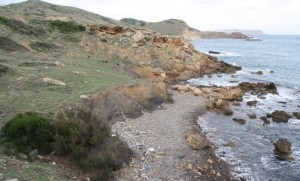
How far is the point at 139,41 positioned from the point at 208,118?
24672 millimetres

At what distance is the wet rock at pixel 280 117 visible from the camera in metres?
27.6

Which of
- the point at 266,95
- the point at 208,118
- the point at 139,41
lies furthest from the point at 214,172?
the point at 139,41

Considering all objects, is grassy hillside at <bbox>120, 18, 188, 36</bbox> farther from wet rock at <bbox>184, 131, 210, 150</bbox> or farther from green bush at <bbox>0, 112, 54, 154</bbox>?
green bush at <bbox>0, 112, 54, 154</bbox>

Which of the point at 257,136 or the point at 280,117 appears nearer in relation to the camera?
the point at 257,136

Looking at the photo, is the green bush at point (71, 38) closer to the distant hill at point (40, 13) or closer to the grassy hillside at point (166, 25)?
the distant hill at point (40, 13)

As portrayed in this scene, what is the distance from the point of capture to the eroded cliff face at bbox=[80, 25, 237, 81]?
4278 centimetres

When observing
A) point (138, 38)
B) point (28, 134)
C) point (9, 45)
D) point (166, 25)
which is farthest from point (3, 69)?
point (166, 25)

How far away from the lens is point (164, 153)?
17953 mm

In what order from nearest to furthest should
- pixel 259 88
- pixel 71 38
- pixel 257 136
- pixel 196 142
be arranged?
pixel 196 142 < pixel 257 136 < pixel 259 88 < pixel 71 38

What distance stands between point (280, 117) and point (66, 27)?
33688 millimetres

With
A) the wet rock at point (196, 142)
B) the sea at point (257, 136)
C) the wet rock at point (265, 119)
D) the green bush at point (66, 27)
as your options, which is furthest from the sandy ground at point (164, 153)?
the green bush at point (66, 27)

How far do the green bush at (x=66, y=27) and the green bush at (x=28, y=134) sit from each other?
107 feet

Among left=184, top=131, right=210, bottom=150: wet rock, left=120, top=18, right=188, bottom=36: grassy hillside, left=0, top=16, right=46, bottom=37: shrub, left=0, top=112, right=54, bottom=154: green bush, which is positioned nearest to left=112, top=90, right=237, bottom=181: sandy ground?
left=184, top=131, right=210, bottom=150: wet rock

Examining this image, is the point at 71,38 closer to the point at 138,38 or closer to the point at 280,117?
the point at 138,38
